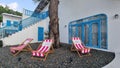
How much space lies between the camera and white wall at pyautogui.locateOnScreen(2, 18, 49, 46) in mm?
16066

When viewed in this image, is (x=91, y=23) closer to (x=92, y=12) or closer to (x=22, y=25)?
(x=92, y=12)

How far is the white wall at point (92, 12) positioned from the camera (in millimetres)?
9578

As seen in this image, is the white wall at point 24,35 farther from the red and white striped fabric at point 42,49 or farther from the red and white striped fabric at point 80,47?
the red and white striped fabric at point 80,47

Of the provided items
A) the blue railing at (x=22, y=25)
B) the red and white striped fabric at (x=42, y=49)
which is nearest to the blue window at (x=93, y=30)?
the red and white striped fabric at (x=42, y=49)

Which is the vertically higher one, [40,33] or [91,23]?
[91,23]

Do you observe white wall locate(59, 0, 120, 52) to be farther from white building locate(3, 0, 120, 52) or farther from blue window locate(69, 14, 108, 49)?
blue window locate(69, 14, 108, 49)

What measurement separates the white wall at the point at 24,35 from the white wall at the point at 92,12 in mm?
3162

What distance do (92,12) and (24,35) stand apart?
359 inches

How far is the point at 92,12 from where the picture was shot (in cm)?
1169

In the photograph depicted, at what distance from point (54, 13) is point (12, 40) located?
721 centimetres

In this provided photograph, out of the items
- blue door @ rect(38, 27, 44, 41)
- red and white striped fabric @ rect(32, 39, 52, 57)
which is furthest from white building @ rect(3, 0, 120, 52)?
red and white striped fabric @ rect(32, 39, 52, 57)

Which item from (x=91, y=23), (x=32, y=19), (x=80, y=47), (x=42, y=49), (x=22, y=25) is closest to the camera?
(x=42, y=49)

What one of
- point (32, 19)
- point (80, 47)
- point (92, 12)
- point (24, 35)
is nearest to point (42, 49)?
point (80, 47)

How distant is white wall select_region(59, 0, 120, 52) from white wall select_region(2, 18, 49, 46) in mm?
3162
